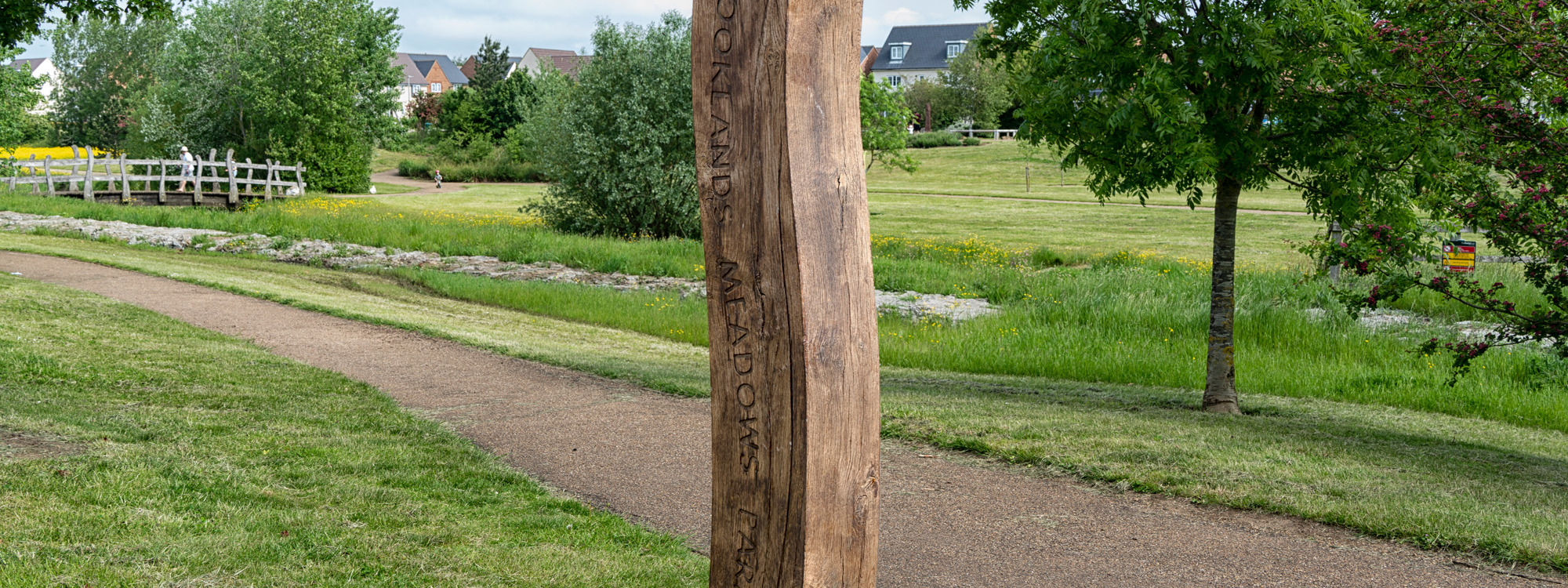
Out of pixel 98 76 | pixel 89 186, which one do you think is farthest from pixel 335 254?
pixel 98 76

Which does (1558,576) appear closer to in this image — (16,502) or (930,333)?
(16,502)

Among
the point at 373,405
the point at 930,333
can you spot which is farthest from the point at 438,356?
the point at 930,333

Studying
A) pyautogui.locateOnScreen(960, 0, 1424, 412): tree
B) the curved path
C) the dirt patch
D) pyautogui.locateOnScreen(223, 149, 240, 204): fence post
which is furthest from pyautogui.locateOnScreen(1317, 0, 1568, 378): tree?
pyautogui.locateOnScreen(223, 149, 240, 204): fence post

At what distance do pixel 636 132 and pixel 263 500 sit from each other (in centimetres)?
2165

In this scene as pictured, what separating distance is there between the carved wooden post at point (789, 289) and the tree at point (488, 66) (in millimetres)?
72376

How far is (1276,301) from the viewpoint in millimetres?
15141

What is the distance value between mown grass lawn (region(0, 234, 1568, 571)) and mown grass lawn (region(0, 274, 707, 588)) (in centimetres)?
290

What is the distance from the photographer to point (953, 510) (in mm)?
5559

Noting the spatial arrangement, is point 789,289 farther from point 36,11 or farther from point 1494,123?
point 36,11

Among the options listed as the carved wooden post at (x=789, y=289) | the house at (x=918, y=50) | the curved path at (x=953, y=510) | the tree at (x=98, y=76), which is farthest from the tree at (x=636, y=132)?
the house at (x=918, y=50)

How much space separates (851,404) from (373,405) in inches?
249

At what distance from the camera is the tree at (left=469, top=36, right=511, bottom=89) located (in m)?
73.8

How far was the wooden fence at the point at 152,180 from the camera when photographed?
31281 millimetres

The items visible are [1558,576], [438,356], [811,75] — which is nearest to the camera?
[811,75]
